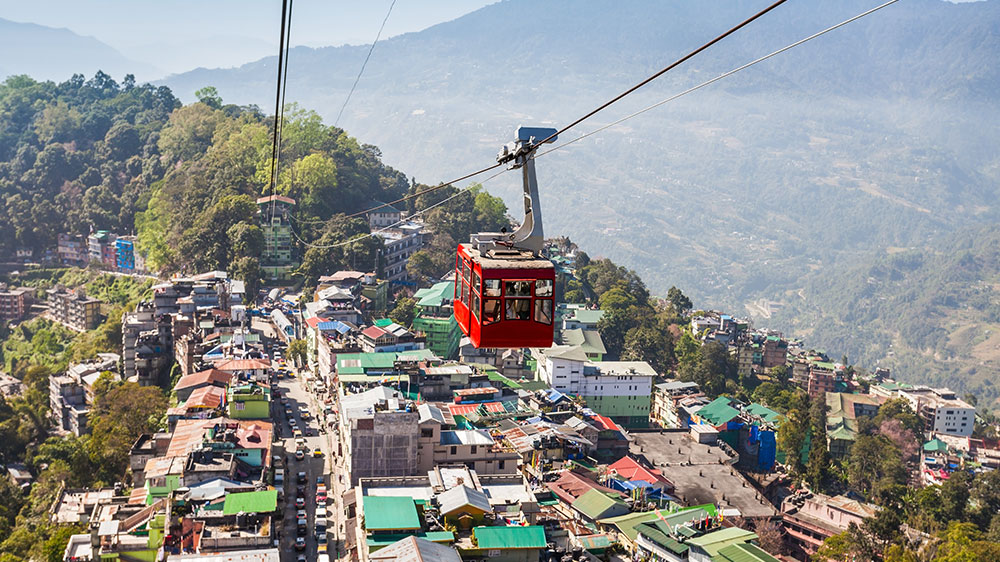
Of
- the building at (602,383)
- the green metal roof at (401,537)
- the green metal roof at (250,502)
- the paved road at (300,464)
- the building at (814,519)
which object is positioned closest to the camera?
the green metal roof at (401,537)

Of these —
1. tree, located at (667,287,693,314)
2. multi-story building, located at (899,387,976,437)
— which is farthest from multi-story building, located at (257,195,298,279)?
multi-story building, located at (899,387,976,437)

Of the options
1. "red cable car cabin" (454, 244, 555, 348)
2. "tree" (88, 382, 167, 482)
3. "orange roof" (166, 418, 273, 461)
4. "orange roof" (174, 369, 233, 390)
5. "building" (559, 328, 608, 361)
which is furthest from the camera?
"building" (559, 328, 608, 361)

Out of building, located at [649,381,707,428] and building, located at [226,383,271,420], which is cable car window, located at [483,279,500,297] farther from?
building, located at [649,381,707,428]

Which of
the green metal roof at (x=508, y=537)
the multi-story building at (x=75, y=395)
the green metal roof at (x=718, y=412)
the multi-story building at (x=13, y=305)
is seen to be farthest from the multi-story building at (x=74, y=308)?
the green metal roof at (x=508, y=537)

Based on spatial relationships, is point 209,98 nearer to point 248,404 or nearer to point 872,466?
point 248,404

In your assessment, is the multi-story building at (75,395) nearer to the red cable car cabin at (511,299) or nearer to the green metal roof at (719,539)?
the green metal roof at (719,539)
